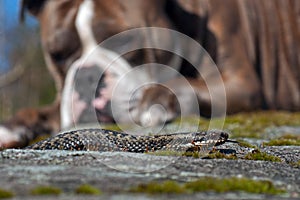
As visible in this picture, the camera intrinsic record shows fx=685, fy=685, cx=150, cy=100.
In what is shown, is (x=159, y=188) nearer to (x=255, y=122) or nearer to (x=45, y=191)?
(x=45, y=191)

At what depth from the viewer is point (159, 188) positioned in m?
3.54

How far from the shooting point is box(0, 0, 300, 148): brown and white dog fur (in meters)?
11.7

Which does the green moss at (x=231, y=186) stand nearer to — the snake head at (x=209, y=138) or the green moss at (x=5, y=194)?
the green moss at (x=5, y=194)

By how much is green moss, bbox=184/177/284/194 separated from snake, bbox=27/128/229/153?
1.55 m

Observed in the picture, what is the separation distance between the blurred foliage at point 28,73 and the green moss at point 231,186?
3150cm

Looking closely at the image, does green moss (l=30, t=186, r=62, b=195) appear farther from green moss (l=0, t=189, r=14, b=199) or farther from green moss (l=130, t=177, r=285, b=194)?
green moss (l=130, t=177, r=285, b=194)

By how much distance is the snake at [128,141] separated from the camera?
5.45 meters

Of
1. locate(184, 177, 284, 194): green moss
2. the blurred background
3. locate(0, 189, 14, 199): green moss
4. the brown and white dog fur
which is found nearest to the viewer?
locate(0, 189, 14, 199): green moss

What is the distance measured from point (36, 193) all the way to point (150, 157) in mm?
1488

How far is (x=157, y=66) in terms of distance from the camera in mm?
11836

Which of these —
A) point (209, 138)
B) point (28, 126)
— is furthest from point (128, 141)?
point (28, 126)

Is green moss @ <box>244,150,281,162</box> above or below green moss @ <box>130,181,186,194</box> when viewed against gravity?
above

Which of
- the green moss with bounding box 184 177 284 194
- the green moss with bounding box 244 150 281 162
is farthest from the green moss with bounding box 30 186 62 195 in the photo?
the green moss with bounding box 244 150 281 162

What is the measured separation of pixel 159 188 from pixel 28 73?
3498 centimetres
